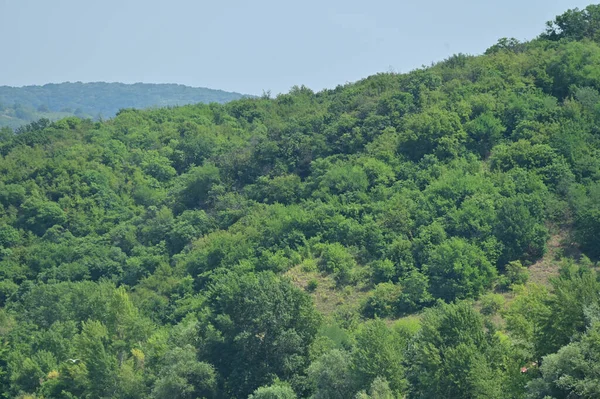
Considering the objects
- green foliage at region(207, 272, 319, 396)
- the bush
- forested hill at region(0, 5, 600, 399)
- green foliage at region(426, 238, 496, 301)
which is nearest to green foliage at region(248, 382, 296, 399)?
forested hill at region(0, 5, 600, 399)

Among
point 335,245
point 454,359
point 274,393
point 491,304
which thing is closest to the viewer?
point 454,359

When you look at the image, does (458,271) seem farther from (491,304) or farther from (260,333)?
(260,333)

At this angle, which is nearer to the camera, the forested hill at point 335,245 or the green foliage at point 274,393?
the forested hill at point 335,245

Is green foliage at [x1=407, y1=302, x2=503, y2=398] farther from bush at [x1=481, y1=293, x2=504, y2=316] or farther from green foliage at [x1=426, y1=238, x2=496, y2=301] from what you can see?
green foliage at [x1=426, y1=238, x2=496, y2=301]

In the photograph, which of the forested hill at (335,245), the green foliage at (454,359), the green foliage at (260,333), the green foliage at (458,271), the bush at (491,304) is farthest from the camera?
the green foliage at (458,271)

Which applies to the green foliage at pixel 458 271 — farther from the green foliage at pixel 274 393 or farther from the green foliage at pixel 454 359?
the green foliage at pixel 274 393

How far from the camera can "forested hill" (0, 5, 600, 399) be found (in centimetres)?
4038

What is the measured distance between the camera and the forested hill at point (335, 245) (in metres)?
40.4

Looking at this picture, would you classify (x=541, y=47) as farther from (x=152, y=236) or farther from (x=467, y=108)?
(x=152, y=236)

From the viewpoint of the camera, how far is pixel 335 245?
60.3 metres

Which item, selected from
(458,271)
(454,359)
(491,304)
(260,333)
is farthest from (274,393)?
(458,271)

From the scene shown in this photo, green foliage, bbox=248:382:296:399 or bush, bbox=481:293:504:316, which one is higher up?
bush, bbox=481:293:504:316

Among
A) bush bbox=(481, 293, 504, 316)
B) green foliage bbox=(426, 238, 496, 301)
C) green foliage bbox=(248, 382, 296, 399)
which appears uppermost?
green foliage bbox=(426, 238, 496, 301)

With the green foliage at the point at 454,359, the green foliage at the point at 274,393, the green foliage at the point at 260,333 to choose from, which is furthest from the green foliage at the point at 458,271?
the green foliage at the point at 274,393
